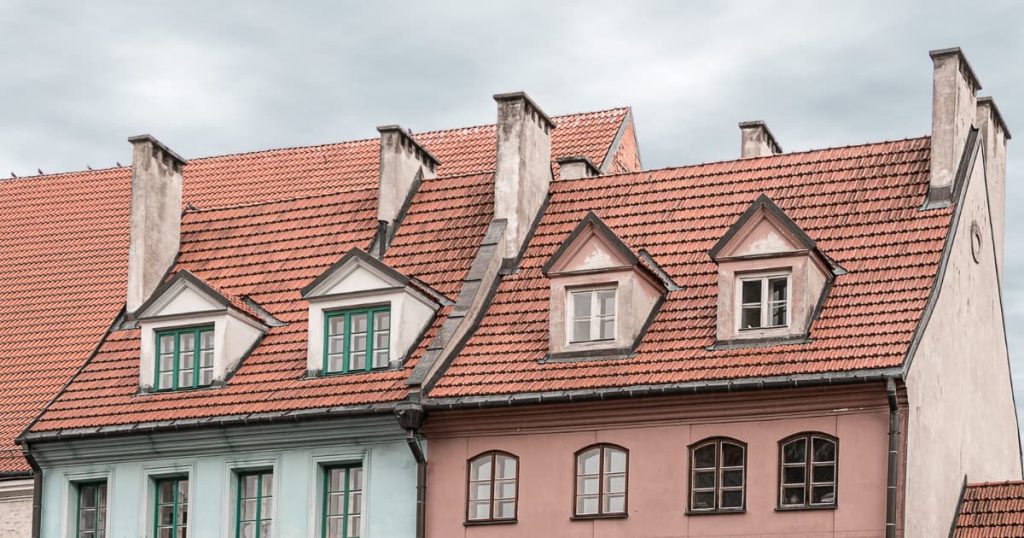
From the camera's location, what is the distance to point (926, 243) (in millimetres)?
40875

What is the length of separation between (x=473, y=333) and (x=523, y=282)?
58.7 inches

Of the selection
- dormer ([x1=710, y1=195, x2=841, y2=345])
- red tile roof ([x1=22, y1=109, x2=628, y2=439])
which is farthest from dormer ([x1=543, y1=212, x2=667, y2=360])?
red tile roof ([x1=22, y1=109, x2=628, y2=439])

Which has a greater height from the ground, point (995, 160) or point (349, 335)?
point (995, 160)

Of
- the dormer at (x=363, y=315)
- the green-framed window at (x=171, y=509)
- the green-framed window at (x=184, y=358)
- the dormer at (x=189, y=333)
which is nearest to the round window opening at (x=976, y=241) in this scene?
the dormer at (x=363, y=315)

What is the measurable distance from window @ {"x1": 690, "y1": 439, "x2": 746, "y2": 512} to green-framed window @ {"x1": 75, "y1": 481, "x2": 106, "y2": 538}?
11465 millimetres

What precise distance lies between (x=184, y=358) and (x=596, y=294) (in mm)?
8101

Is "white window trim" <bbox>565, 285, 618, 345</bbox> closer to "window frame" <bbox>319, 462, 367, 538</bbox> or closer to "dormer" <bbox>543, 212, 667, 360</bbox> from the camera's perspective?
"dormer" <bbox>543, 212, 667, 360</bbox>

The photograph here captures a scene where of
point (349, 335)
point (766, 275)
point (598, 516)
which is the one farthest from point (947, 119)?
point (349, 335)

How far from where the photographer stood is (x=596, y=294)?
42062mm

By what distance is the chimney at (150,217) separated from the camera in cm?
4756

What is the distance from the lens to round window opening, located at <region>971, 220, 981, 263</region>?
43.2 m

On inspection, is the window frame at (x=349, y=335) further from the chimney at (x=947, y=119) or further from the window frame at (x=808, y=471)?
the chimney at (x=947, y=119)

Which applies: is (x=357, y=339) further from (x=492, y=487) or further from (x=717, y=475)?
(x=717, y=475)

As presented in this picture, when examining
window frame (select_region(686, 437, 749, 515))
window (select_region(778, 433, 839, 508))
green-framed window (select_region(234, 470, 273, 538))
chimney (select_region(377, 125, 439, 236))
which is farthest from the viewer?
chimney (select_region(377, 125, 439, 236))
